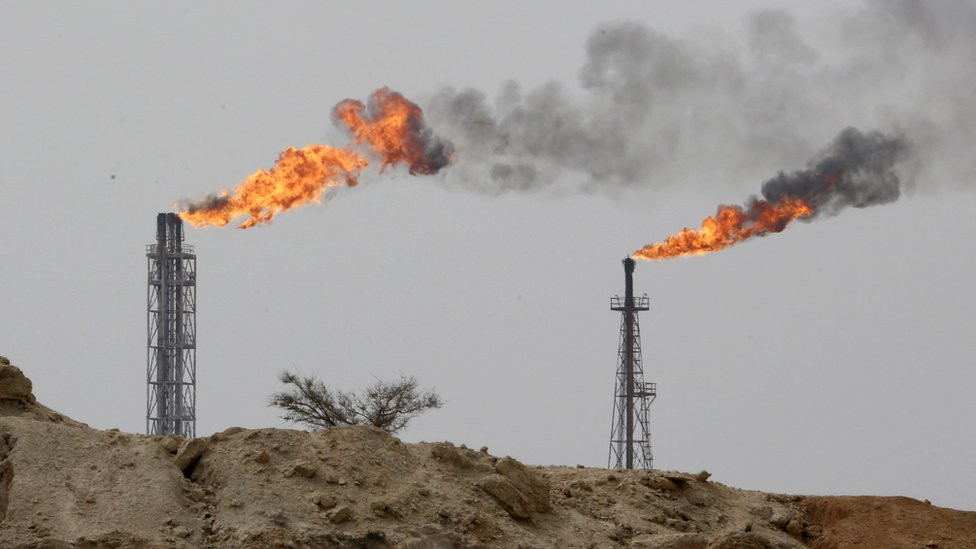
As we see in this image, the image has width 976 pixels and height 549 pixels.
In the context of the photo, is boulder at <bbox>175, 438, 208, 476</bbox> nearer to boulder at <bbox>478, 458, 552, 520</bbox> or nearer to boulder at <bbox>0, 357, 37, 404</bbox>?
boulder at <bbox>0, 357, 37, 404</bbox>

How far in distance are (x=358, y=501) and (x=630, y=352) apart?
3489 centimetres

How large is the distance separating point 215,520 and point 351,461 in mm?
4059

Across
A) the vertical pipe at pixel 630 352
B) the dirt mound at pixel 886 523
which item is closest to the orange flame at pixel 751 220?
the vertical pipe at pixel 630 352

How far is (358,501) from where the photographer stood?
1770 inches

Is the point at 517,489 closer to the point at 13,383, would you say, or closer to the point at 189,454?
the point at 189,454

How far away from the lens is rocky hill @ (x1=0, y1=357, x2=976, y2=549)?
43.1 metres

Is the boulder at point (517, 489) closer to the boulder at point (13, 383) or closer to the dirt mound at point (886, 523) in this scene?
the dirt mound at point (886, 523)

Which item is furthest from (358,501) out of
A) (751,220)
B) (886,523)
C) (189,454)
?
(751,220)

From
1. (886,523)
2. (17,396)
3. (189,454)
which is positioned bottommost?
(886,523)

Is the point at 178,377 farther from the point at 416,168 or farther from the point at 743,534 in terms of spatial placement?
the point at 743,534

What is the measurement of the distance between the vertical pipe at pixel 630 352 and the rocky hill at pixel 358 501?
26.1 metres

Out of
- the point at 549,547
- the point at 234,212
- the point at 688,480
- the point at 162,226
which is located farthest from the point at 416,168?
the point at 549,547

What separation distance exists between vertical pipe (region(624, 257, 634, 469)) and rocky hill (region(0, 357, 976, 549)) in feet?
85.7

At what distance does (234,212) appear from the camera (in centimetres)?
7675
